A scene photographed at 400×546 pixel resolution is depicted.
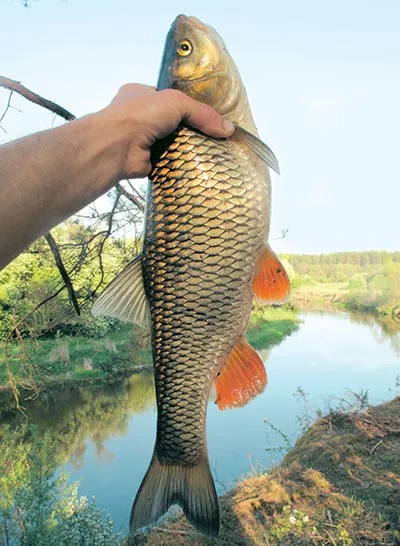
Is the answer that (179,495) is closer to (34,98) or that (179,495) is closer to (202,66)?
(202,66)

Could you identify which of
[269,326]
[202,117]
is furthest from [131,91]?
[269,326]

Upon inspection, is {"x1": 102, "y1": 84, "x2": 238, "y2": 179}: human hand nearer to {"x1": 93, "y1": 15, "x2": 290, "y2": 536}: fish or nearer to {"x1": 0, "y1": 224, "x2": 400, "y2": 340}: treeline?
{"x1": 93, "y1": 15, "x2": 290, "y2": 536}: fish

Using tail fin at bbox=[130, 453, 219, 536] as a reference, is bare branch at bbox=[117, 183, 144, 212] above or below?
above

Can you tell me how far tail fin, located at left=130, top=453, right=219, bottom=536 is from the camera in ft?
4.98

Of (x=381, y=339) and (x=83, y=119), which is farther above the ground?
(x=83, y=119)

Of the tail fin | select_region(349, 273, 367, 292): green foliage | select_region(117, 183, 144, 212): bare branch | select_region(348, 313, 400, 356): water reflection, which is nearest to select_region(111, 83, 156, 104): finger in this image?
the tail fin

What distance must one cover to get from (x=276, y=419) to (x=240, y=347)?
16.0 m

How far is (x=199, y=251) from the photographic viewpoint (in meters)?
1.45

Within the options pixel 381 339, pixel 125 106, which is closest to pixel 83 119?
pixel 125 106

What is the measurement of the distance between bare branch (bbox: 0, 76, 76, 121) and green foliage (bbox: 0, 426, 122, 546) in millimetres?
4887

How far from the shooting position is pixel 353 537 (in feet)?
15.4

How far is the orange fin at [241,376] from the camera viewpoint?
5.15 ft

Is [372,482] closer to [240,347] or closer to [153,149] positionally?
[240,347]

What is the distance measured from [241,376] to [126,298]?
1.45 ft
